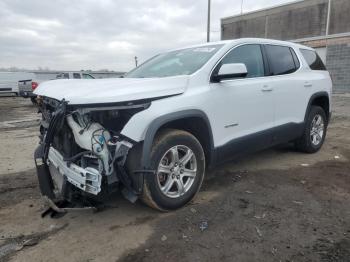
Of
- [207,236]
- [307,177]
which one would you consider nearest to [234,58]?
[307,177]

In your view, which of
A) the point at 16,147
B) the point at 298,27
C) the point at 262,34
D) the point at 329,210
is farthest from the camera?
the point at 262,34

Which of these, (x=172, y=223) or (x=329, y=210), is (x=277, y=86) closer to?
(x=329, y=210)

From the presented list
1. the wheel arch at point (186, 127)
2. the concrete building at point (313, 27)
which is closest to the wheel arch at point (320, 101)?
the wheel arch at point (186, 127)

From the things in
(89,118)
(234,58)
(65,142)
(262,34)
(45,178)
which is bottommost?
(45,178)

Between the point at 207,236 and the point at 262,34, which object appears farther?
the point at 262,34

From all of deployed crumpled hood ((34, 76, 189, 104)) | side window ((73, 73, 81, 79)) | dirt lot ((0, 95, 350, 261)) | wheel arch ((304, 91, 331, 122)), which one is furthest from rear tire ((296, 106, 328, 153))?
side window ((73, 73, 81, 79))

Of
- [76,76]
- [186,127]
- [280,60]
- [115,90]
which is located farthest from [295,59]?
[76,76]

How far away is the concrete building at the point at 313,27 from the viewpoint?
2098 cm

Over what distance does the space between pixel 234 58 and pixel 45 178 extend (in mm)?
2640

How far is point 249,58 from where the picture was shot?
4.65 meters

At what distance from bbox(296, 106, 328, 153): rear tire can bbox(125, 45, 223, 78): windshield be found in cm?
238

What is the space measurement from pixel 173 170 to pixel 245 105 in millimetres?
1368

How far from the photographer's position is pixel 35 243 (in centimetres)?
320

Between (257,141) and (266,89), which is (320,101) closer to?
(266,89)
